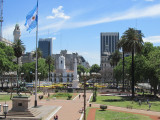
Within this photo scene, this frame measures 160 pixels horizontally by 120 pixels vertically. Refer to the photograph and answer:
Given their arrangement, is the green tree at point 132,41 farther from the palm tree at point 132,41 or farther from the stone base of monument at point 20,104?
the stone base of monument at point 20,104

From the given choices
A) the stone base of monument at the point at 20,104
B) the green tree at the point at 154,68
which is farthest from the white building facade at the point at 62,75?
the stone base of monument at the point at 20,104

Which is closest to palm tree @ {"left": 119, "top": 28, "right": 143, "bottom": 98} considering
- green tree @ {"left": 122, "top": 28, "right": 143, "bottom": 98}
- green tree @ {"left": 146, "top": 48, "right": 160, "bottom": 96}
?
green tree @ {"left": 122, "top": 28, "right": 143, "bottom": 98}

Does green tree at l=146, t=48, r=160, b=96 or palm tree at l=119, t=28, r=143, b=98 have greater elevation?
palm tree at l=119, t=28, r=143, b=98

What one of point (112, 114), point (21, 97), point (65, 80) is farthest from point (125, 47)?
point (65, 80)

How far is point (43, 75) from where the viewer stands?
332 feet

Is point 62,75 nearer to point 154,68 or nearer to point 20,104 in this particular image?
point 154,68

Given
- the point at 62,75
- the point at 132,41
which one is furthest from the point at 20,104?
the point at 62,75

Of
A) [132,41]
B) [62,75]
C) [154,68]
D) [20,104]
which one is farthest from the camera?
[62,75]

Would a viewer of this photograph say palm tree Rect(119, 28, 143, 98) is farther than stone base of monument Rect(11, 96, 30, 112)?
Yes

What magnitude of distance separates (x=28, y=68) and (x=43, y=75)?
7.19m

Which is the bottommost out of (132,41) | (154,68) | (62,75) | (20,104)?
(20,104)

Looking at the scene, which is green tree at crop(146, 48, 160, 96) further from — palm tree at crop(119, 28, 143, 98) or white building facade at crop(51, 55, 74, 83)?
white building facade at crop(51, 55, 74, 83)

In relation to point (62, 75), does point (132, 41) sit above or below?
above

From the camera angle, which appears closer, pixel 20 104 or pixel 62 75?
pixel 20 104
